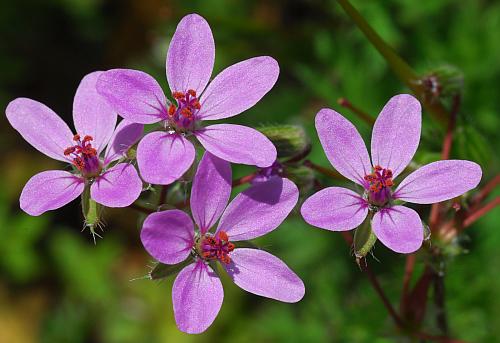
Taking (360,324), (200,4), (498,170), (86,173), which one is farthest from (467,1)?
(86,173)

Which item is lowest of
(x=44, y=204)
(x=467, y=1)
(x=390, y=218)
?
(x=44, y=204)

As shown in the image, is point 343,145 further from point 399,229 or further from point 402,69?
point 402,69

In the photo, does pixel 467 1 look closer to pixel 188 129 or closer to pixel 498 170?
pixel 498 170

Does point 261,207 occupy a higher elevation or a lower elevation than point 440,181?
lower

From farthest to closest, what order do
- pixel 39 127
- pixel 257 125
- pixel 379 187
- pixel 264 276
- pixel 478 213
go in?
pixel 257 125 < pixel 478 213 < pixel 39 127 < pixel 379 187 < pixel 264 276

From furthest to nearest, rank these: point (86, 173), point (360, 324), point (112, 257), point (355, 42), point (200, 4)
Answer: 1. point (112, 257)
2. point (200, 4)
3. point (355, 42)
4. point (360, 324)
5. point (86, 173)

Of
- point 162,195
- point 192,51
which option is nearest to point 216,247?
point 162,195

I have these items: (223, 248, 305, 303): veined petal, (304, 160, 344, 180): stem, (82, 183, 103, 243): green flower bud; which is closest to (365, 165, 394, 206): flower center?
(304, 160, 344, 180): stem
